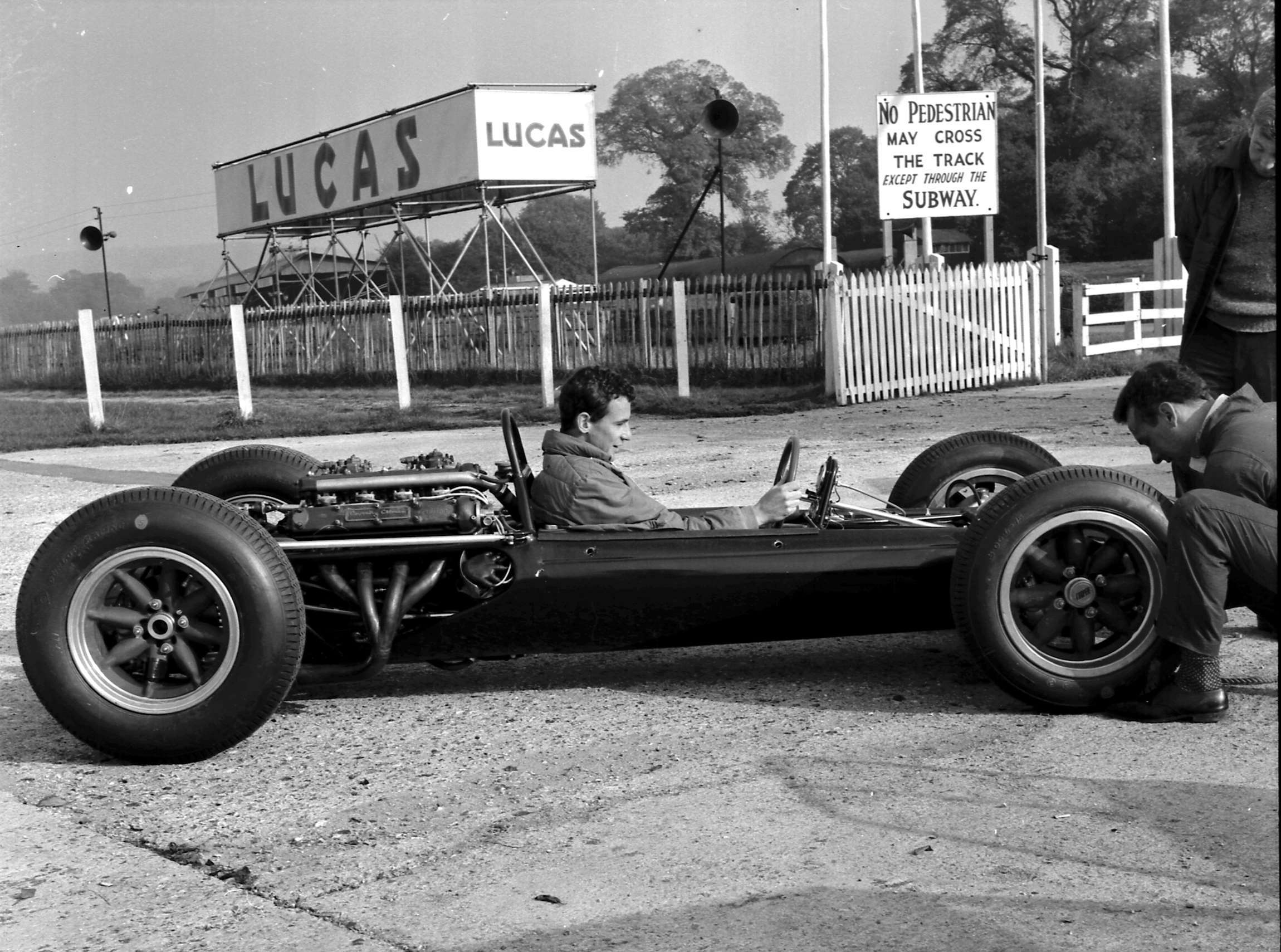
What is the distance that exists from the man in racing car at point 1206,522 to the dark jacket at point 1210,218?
107 cm

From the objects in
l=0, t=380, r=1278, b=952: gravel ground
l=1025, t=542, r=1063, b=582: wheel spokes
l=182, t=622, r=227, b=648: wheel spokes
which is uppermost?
l=1025, t=542, r=1063, b=582: wheel spokes

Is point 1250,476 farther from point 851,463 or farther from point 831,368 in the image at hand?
Result: point 831,368

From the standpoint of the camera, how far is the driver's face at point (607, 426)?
4922 millimetres

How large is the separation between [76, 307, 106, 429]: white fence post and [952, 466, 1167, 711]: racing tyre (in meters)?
14.8

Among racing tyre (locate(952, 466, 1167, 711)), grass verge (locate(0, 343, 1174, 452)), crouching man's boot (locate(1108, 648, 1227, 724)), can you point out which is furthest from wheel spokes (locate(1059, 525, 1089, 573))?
grass verge (locate(0, 343, 1174, 452))

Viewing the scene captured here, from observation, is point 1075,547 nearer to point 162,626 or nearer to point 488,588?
point 488,588

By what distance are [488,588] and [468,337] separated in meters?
21.3

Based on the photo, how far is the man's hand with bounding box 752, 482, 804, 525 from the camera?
481 centimetres

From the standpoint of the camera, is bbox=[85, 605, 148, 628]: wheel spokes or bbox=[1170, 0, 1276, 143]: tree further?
bbox=[1170, 0, 1276, 143]: tree

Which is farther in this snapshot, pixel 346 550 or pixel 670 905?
pixel 346 550

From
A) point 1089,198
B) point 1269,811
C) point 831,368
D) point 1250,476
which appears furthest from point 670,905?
point 1089,198

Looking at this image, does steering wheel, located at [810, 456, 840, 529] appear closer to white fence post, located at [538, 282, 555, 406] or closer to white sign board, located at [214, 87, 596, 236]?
white fence post, located at [538, 282, 555, 406]

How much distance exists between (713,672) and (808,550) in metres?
0.80

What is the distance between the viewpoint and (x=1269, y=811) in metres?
3.54
